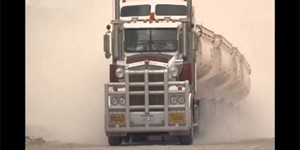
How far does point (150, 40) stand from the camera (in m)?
24.0

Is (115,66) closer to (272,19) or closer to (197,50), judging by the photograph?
(197,50)

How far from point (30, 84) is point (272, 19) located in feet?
22.7

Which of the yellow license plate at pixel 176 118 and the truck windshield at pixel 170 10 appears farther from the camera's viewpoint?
the truck windshield at pixel 170 10

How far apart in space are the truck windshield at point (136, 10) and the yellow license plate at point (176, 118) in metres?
2.61

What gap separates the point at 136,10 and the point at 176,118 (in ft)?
9.63

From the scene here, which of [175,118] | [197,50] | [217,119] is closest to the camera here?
[175,118]

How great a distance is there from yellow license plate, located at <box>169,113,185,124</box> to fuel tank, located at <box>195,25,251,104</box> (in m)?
1.92

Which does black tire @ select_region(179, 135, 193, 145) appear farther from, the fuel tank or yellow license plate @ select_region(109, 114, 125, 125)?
the fuel tank

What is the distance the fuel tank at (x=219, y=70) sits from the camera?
1014 inches

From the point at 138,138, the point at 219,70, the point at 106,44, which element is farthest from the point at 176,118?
the point at 219,70

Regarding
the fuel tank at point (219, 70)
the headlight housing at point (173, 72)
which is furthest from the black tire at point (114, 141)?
the fuel tank at point (219, 70)

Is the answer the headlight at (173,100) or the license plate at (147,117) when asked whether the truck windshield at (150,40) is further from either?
the license plate at (147,117)

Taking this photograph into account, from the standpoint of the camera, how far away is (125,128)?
23.5m
